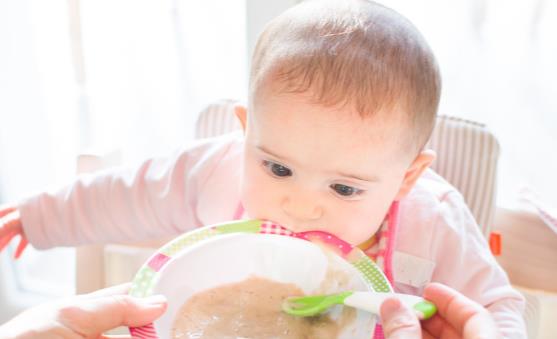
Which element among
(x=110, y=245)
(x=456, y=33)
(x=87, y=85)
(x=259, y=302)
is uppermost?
(x=456, y=33)

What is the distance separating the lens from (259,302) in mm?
692

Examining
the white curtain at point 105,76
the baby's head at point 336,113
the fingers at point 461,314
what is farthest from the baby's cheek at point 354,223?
the white curtain at point 105,76

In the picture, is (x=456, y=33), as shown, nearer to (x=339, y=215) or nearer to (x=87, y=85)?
(x=339, y=215)

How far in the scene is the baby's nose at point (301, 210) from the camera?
2.32 feet

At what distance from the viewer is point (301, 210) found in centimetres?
71

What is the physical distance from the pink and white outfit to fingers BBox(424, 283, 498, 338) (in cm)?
12

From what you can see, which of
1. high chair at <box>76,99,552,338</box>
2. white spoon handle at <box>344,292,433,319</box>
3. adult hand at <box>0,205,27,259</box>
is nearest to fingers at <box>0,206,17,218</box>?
adult hand at <box>0,205,27,259</box>

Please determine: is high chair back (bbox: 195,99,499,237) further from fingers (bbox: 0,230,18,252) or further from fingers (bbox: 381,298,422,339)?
fingers (bbox: 0,230,18,252)

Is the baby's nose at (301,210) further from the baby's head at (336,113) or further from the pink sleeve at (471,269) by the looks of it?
the pink sleeve at (471,269)

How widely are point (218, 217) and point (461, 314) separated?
1.27 feet

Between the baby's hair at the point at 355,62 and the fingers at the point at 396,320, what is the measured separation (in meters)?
0.20

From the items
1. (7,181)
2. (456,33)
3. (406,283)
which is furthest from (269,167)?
(7,181)

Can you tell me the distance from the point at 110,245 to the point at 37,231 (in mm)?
170

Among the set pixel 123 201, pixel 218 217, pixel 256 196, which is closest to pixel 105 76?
pixel 123 201
